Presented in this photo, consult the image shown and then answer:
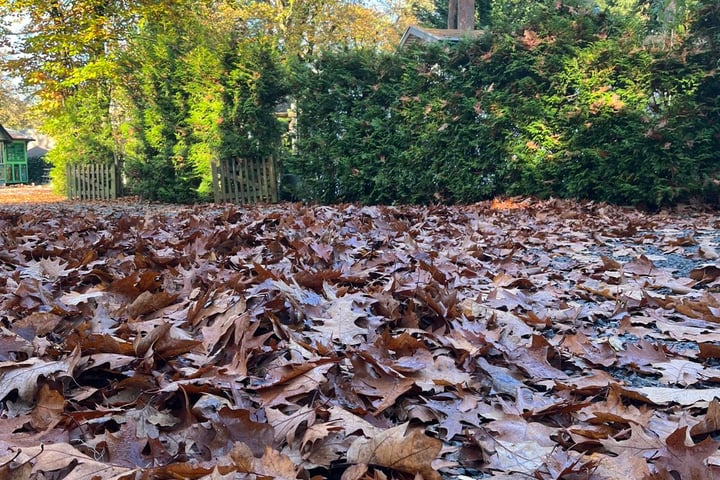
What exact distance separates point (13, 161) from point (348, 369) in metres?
33.2

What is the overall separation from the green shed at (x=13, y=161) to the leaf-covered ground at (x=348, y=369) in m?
29.7

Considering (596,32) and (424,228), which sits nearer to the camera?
(424,228)

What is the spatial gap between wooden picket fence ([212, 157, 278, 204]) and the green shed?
916 inches

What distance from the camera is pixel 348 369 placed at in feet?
4.68

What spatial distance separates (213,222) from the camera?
436 cm

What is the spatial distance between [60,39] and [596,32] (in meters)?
12.2

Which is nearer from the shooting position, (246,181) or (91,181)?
(246,181)

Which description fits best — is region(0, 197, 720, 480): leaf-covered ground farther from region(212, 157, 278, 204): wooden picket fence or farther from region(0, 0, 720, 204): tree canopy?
region(212, 157, 278, 204): wooden picket fence

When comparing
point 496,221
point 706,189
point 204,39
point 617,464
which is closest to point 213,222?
point 496,221

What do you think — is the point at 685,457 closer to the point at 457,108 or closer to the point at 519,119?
the point at 519,119

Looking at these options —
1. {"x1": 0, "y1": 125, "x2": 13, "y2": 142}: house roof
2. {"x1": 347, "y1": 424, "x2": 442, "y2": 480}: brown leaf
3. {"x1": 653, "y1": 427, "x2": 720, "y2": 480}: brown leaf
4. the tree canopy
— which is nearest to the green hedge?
the tree canopy

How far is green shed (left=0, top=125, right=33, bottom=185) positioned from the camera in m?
27.4

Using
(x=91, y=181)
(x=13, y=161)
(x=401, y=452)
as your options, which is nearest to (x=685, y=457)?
(x=401, y=452)

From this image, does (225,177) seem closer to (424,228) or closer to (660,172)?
(424,228)
